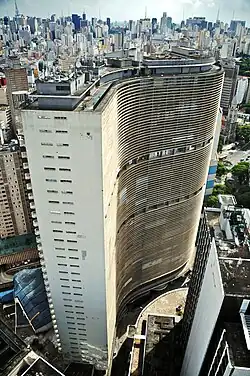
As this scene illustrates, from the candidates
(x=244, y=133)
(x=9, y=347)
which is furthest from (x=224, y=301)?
(x=244, y=133)

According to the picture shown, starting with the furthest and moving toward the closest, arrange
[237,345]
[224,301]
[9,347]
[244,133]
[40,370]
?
[244,133] < [9,347] < [40,370] < [224,301] < [237,345]

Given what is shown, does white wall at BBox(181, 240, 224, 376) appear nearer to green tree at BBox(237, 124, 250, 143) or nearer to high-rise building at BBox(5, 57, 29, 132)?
green tree at BBox(237, 124, 250, 143)

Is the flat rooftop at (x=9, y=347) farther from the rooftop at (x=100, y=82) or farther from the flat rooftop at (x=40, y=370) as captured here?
the rooftop at (x=100, y=82)

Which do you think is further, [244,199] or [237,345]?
[244,199]

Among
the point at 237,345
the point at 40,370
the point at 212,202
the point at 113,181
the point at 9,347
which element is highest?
the point at 113,181

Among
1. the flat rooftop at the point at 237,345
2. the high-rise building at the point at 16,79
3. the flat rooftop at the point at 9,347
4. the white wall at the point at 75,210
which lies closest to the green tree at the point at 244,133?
the high-rise building at the point at 16,79

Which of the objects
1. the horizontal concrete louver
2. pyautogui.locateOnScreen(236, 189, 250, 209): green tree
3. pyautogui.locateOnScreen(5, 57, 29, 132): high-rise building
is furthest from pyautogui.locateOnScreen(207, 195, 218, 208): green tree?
pyautogui.locateOnScreen(5, 57, 29, 132): high-rise building

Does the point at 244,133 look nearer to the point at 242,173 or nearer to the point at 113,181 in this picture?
the point at 242,173
